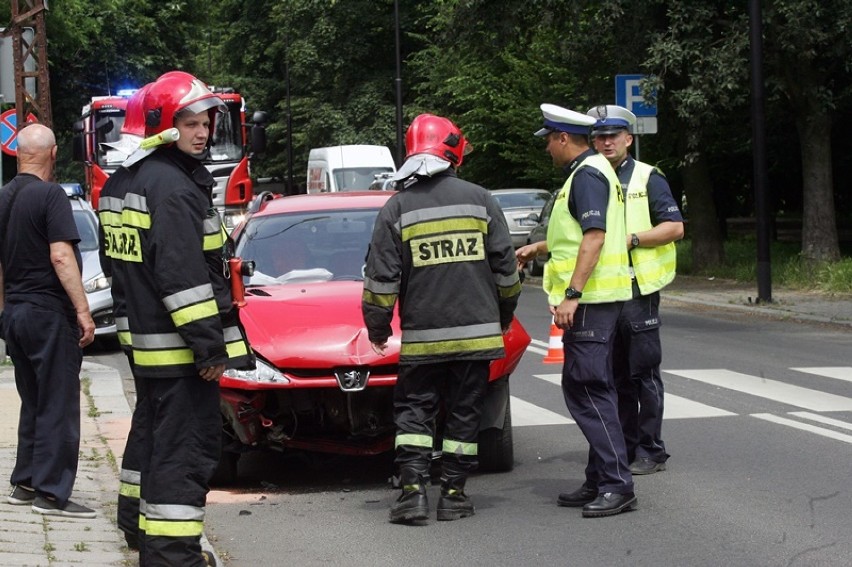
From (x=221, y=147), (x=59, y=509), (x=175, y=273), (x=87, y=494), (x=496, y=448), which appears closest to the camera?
(x=175, y=273)

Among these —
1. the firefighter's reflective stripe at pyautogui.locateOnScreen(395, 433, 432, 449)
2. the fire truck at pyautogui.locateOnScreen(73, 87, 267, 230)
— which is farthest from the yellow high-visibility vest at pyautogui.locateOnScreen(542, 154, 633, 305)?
the fire truck at pyautogui.locateOnScreen(73, 87, 267, 230)

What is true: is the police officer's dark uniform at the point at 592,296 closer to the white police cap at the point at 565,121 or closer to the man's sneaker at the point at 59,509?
the white police cap at the point at 565,121

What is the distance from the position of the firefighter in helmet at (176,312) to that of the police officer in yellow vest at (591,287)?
2.15 m

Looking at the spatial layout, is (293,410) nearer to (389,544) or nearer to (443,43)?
(389,544)

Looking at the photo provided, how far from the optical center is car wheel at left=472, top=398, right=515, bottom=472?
791 centimetres

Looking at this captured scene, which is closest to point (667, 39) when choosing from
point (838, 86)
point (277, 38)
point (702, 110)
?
point (702, 110)

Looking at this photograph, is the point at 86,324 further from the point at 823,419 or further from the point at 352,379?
the point at 823,419

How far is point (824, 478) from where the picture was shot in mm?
7500

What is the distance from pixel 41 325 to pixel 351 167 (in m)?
29.3

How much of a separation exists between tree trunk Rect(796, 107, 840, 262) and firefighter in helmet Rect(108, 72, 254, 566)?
17.6 m

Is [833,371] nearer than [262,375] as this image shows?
No

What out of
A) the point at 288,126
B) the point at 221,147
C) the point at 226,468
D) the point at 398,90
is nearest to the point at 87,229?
the point at 226,468

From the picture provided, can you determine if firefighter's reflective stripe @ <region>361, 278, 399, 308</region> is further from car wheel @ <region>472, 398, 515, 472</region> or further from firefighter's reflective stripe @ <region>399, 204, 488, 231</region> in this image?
car wheel @ <region>472, 398, 515, 472</region>

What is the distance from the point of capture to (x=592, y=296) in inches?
273
